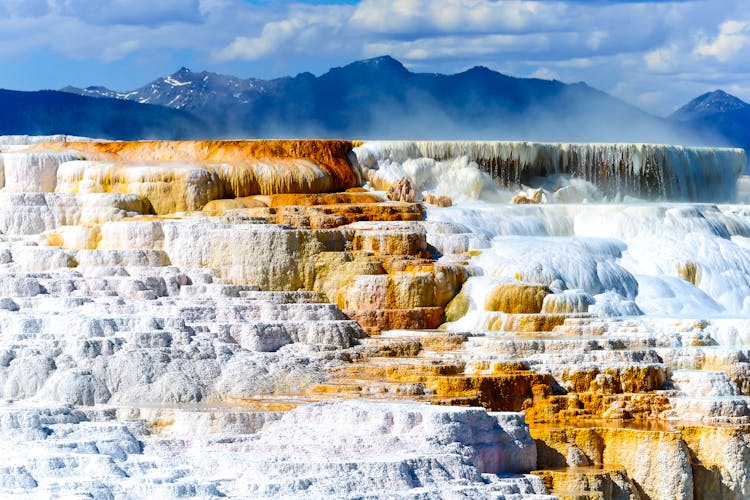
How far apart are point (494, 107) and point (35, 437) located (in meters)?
59.3

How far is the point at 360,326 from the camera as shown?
33969 mm

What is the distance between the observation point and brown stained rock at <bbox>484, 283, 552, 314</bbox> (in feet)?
115

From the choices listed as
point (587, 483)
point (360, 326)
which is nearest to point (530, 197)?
point (360, 326)

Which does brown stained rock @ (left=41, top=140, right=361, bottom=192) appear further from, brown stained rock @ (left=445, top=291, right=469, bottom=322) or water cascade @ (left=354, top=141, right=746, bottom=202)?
brown stained rock @ (left=445, top=291, right=469, bottom=322)

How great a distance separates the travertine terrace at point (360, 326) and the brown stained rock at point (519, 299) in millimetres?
38

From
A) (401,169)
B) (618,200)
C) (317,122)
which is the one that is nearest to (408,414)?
(401,169)

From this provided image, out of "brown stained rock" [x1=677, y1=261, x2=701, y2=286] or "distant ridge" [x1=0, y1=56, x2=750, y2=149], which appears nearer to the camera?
"brown stained rock" [x1=677, y1=261, x2=701, y2=286]

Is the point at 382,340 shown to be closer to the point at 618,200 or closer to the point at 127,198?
the point at 127,198

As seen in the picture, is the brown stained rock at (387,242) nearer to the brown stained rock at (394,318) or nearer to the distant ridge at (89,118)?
the brown stained rock at (394,318)

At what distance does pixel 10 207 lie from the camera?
127ft

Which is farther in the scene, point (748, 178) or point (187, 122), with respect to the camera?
point (187, 122)

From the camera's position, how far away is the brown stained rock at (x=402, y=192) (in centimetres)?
4103

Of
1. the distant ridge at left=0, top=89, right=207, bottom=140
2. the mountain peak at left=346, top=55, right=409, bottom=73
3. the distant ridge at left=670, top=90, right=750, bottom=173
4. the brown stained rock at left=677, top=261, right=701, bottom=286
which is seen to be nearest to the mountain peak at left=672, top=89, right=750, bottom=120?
the distant ridge at left=670, top=90, right=750, bottom=173

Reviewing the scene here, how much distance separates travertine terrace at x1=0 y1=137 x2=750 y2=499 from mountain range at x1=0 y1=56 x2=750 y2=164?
32.0 m
